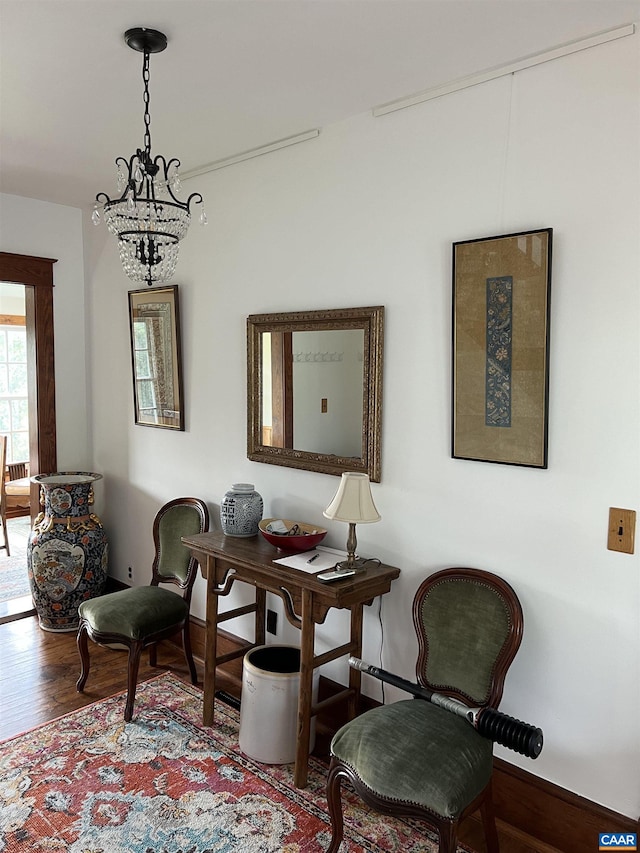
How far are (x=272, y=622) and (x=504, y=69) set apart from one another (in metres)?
2.48

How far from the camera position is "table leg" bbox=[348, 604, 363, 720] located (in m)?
2.54

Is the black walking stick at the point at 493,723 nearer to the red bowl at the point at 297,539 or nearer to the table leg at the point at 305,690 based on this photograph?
the table leg at the point at 305,690

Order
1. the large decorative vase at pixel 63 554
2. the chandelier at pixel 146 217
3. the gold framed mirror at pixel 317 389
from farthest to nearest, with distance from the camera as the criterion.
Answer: the large decorative vase at pixel 63 554, the gold framed mirror at pixel 317 389, the chandelier at pixel 146 217

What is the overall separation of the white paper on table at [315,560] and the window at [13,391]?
5.32 m

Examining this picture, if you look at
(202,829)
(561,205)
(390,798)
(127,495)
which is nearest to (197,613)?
(127,495)

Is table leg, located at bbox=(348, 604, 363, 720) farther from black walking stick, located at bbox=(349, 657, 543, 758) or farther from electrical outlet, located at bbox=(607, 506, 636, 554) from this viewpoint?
electrical outlet, located at bbox=(607, 506, 636, 554)

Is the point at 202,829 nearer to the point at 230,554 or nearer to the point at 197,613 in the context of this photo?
the point at 230,554

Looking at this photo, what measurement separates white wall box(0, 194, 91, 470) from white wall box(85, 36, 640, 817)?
139 cm

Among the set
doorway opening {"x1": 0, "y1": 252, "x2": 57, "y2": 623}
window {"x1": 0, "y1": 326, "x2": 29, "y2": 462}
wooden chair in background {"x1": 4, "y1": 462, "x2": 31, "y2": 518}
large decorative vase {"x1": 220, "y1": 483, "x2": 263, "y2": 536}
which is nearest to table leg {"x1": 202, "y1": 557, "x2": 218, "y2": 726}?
large decorative vase {"x1": 220, "y1": 483, "x2": 263, "y2": 536}

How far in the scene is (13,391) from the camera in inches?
275

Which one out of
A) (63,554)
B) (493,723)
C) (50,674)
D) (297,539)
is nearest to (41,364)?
(63,554)

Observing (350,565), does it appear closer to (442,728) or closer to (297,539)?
(297,539)

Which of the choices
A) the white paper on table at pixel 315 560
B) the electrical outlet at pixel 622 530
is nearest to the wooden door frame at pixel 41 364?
the white paper on table at pixel 315 560

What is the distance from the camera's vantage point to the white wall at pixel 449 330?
78.0 inches
